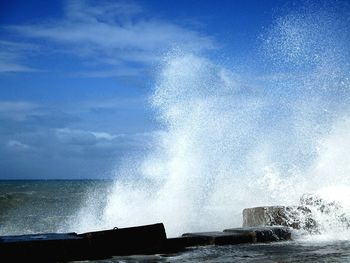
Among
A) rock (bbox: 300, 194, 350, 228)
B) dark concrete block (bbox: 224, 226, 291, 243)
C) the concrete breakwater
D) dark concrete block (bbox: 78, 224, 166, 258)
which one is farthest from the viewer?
rock (bbox: 300, 194, 350, 228)

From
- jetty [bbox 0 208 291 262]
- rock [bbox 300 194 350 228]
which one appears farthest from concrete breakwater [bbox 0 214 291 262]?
rock [bbox 300 194 350 228]

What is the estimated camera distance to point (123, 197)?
13719 mm

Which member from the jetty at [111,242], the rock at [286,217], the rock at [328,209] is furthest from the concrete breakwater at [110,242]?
the rock at [328,209]

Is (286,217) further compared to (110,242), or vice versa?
(286,217)

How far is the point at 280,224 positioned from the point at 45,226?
471 inches

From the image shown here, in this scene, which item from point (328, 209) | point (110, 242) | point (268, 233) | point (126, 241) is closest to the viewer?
point (110, 242)

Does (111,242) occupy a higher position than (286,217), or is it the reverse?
(286,217)

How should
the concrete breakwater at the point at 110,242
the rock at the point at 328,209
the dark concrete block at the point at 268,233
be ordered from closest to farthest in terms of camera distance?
the concrete breakwater at the point at 110,242
the dark concrete block at the point at 268,233
the rock at the point at 328,209

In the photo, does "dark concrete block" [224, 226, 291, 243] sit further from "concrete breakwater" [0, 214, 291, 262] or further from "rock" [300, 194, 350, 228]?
"rock" [300, 194, 350, 228]

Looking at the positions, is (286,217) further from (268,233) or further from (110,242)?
(110,242)

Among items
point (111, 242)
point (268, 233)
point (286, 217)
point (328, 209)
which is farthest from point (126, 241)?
point (328, 209)

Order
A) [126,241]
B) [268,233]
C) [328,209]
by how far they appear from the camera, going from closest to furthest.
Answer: [126,241] < [268,233] < [328,209]

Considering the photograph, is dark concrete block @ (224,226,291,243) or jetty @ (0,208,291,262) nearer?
jetty @ (0,208,291,262)

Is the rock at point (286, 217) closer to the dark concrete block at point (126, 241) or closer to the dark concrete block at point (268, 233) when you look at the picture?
the dark concrete block at point (268, 233)
